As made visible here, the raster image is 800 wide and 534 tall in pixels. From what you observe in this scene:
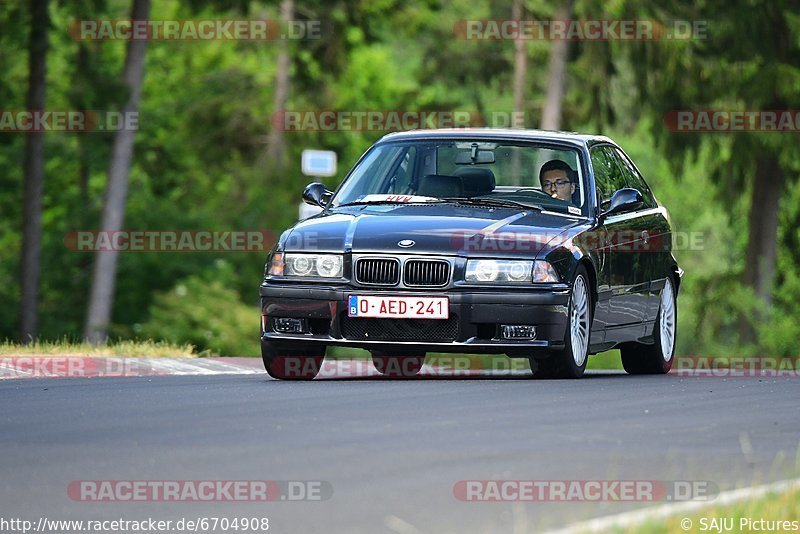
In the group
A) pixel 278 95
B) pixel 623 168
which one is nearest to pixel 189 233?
pixel 278 95

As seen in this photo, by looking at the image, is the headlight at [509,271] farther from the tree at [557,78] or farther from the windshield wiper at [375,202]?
the tree at [557,78]

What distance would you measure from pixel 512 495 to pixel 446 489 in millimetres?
254

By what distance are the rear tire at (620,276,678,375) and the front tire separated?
208 cm

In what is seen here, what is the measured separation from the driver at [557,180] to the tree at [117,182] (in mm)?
20855

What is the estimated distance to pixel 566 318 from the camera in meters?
13.0

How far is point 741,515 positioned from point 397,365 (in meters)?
9.49

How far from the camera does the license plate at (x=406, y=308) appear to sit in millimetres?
12859

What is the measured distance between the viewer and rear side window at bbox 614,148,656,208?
16.0 meters

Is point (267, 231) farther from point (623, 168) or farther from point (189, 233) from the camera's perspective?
point (623, 168)

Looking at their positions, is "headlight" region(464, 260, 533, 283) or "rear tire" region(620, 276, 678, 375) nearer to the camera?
"headlight" region(464, 260, 533, 283)

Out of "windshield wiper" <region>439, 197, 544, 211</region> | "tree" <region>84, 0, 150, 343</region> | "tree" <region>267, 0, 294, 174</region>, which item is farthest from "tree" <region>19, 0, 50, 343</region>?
"windshield wiper" <region>439, 197, 544, 211</region>

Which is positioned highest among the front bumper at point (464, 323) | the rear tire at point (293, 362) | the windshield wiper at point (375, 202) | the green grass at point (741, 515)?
the windshield wiper at point (375, 202)

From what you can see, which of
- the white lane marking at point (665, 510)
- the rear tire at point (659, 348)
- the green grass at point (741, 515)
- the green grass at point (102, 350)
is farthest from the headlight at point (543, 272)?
the green grass at point (741, 515)

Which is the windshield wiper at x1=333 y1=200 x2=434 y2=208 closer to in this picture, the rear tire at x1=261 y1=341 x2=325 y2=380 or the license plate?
the rear tire at x1=261 y1=341 x2=325 y2=380
